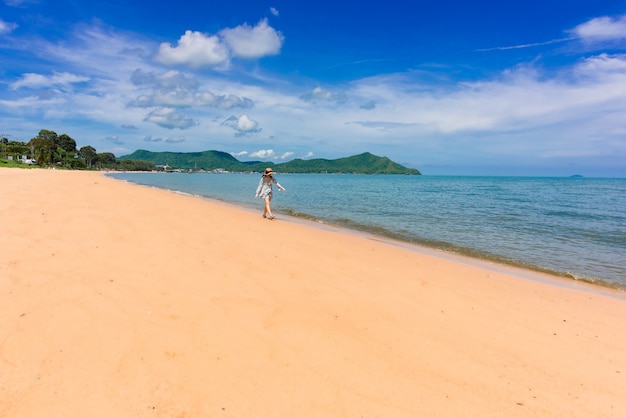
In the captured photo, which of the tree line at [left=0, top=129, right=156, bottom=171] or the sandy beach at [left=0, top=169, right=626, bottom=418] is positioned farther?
the tree line at [left=0, top=129, right=156, bottom=171]

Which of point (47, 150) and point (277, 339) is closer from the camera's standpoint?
point (277, 339)

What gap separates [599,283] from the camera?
29.0 feet

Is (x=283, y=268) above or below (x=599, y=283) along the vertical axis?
above

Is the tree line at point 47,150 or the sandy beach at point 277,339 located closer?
the sandy beach at point 277,339

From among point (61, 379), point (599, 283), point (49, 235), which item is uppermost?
point (49, 235)

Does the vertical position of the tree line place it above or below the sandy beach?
above

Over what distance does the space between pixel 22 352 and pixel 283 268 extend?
4.29 meters

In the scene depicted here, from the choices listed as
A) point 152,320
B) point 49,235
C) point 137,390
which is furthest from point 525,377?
point 49,235

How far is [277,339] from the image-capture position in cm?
406

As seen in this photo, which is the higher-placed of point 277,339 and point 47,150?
point 47,150

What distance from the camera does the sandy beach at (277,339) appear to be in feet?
10.1

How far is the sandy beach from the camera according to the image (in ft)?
10.1

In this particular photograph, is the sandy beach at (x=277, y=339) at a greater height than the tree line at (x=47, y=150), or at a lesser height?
lesser

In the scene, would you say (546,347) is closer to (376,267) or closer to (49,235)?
(376,267)
